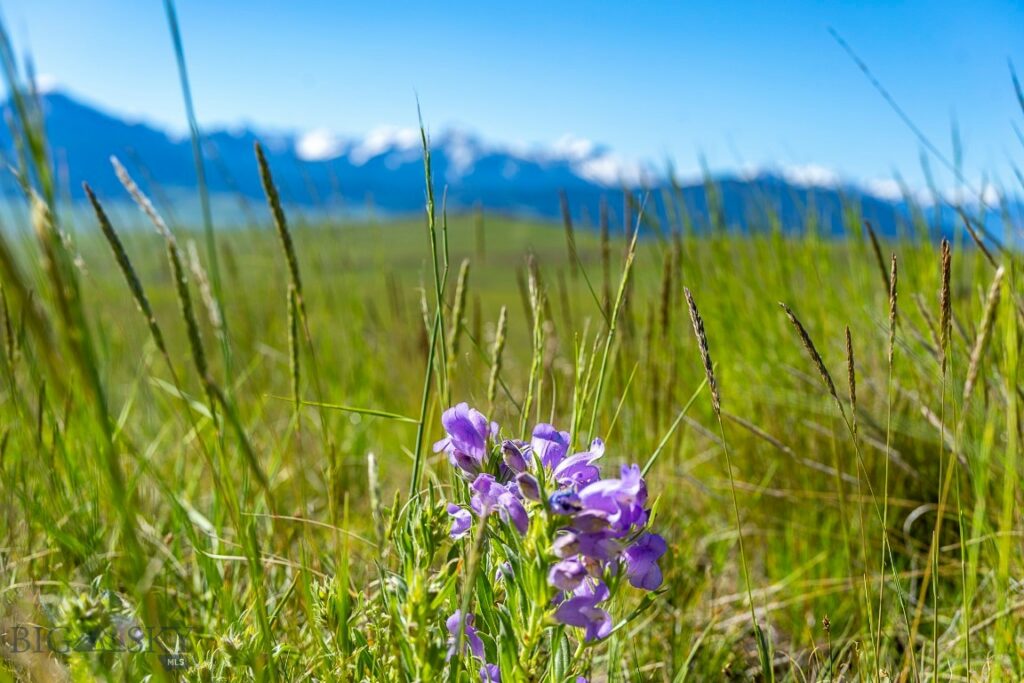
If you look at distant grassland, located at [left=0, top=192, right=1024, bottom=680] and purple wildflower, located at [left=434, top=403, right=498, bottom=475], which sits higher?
purple wildflower, located at [left=434, top=403, right=498, bottom=475]

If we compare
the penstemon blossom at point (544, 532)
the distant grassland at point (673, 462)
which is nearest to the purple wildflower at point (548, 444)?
the penstemon blossom at point (544, 532)

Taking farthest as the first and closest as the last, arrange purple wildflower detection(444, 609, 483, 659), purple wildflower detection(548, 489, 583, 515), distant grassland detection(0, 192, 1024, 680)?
1. distant grassland detection(0, 192, 1024, 680)
2. purple wildflower detection(444, 609, 483, 659)
3. purple wildflower detection(548, 489, 583, 515)

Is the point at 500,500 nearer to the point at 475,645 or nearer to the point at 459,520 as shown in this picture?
the point at 459,520

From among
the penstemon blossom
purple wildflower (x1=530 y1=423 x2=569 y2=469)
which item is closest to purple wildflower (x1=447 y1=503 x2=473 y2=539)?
the penstemon blossom

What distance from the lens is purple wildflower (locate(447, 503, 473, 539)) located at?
2.96 feet

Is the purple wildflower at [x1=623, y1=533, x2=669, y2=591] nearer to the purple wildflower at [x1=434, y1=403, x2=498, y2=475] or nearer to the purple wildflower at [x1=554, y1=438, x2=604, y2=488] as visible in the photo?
the purple wildflower at [x1=554, y1=438, x2=604, y2=488]

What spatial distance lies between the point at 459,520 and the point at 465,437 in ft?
0.36

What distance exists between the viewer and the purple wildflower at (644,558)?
836 millimetres

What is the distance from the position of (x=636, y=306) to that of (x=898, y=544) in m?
1.51

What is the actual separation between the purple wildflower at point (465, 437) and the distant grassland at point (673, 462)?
0.07m

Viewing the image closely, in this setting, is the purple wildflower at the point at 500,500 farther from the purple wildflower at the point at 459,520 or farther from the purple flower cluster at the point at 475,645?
the purple flower cluster at the point at 475,645

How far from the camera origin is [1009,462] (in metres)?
0.97

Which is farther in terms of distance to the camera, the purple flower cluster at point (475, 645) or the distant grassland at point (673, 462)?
the distant grassland at point (673, 462)

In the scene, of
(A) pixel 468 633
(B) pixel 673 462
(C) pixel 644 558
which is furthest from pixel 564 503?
(B) pixel 673 462
